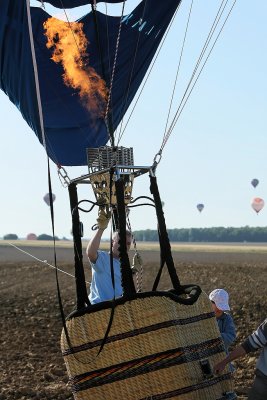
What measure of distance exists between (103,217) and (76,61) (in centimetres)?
272

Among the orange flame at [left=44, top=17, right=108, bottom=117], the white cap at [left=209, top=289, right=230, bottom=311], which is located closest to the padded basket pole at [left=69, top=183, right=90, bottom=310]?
the white cap at [left=209, top=289, right=230, bottom=311]

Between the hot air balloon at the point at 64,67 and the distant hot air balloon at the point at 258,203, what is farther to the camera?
Result: the distant hot air balloon at the point at 258,203

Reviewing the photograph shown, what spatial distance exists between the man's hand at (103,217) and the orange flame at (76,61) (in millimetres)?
1993

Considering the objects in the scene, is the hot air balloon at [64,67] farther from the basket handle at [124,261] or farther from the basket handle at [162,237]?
the basket handle at [124,261]

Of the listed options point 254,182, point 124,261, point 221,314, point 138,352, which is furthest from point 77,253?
point 254,182

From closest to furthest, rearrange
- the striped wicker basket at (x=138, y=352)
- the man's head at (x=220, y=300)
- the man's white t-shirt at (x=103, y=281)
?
the striped wicker basket at (x=138, y=352) < the man's white t-shirt at (x=103, y=281) < the man's head at (x=220, y=300)

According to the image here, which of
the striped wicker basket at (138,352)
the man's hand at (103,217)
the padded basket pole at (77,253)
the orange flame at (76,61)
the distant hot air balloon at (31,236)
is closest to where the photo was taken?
the striped wicker basket at (138,352)

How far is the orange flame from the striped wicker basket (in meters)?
3.00

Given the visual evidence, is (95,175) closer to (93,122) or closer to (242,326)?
(93,122)

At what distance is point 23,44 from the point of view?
25.7ft

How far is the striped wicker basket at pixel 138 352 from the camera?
15.5 ft

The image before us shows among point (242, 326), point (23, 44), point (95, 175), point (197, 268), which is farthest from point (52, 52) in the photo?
point (197, 268)

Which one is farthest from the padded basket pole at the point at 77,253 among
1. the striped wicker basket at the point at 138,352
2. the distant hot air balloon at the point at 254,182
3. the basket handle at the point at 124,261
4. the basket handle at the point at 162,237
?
the distant hot air balloon at the point at 254,182

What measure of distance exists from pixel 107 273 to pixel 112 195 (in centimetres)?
76
